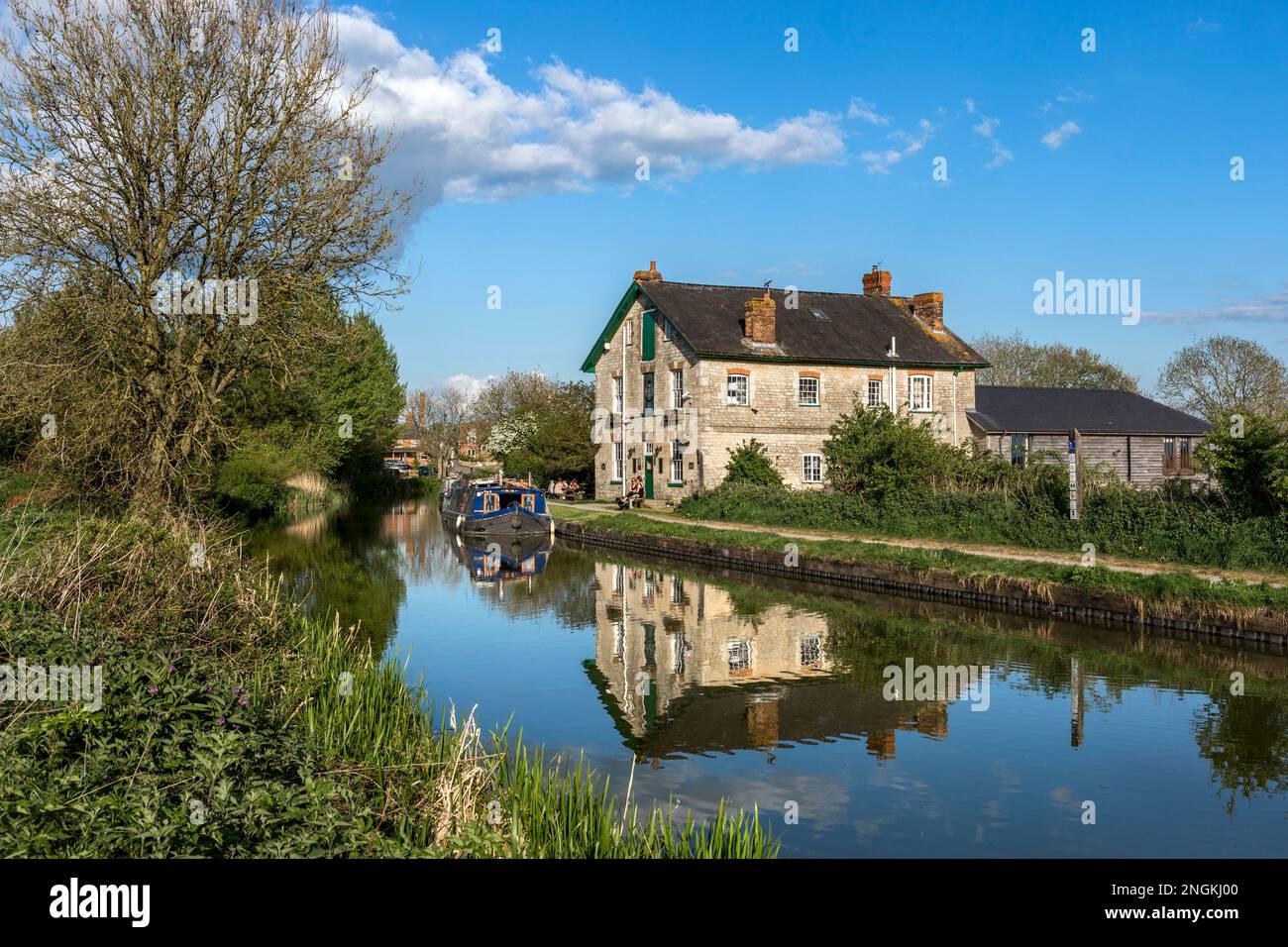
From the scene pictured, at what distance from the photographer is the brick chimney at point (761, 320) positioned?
1363 inches

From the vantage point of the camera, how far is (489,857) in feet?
17.2

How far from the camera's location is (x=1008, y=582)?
686 inches

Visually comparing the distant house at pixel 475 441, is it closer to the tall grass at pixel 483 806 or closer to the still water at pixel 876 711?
the still water at pixel 876 711

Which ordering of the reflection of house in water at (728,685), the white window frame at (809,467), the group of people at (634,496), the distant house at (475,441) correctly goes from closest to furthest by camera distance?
the reflection of house in water at (728,685) → the white window frame at (809,467) → the group of people at (634,496) → the distant house at (475,441)

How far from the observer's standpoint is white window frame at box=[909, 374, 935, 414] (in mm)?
36250

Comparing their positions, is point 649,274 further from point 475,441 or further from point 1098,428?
point 475,441

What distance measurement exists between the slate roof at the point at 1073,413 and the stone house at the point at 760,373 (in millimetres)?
1843

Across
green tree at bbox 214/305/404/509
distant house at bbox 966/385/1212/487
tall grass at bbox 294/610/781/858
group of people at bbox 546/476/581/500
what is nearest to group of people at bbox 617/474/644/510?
group of people at bbox 546/476/581/500

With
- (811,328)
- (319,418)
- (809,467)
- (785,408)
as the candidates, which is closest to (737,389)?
(785,408)

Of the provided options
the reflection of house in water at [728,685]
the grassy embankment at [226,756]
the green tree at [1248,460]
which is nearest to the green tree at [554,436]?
the reflection of house in water at [728,685]

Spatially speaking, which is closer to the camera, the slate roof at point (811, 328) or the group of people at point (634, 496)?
the slate roof at point (811, 328)

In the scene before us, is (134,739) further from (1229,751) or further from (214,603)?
(1229,751)

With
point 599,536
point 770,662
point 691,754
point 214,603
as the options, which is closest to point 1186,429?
point 599,536
